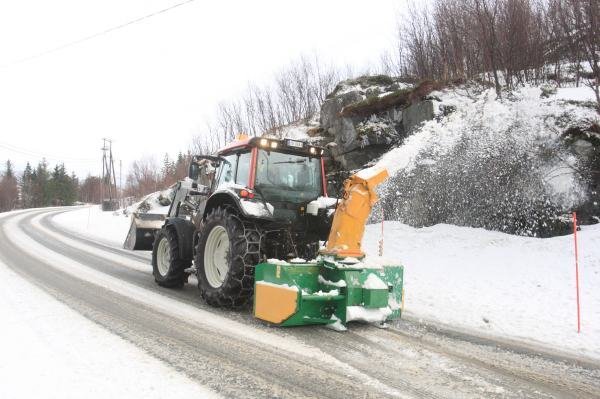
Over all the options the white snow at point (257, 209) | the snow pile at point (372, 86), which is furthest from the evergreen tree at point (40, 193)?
the white snow at point (257, 209)

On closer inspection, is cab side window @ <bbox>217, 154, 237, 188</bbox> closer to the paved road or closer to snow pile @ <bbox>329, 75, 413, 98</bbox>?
the paved road

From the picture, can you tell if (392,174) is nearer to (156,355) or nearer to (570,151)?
(570,151)

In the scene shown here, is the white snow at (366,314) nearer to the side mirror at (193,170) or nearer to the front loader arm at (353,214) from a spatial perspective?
the front loader arm at (353,214)

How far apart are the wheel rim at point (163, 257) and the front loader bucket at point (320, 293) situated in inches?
119

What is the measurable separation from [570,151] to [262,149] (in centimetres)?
737

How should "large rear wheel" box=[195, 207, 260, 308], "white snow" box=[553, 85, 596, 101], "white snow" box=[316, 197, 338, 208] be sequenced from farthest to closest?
"white snow" box=[553, 85, 596, 101]
"white snow" box=[316, 197, 338, 208]
"large rear wheel" box=[195, 207, 260, 308]

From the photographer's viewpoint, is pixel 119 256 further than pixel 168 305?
Yes

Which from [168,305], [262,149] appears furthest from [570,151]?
[168,305]

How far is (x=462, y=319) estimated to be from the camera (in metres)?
5.83

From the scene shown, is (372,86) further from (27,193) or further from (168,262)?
(27,193)

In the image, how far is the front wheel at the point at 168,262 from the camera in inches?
272

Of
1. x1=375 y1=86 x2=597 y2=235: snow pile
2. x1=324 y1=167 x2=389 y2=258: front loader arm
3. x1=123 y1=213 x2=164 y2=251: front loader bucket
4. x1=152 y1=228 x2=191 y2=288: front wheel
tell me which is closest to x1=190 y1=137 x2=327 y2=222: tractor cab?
x1=324 y1=167 x2=389 y2=258: front loader arm

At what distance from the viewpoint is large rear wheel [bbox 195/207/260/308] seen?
5.19 meters

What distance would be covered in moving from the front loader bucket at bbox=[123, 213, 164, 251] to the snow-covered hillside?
4.58 metres
